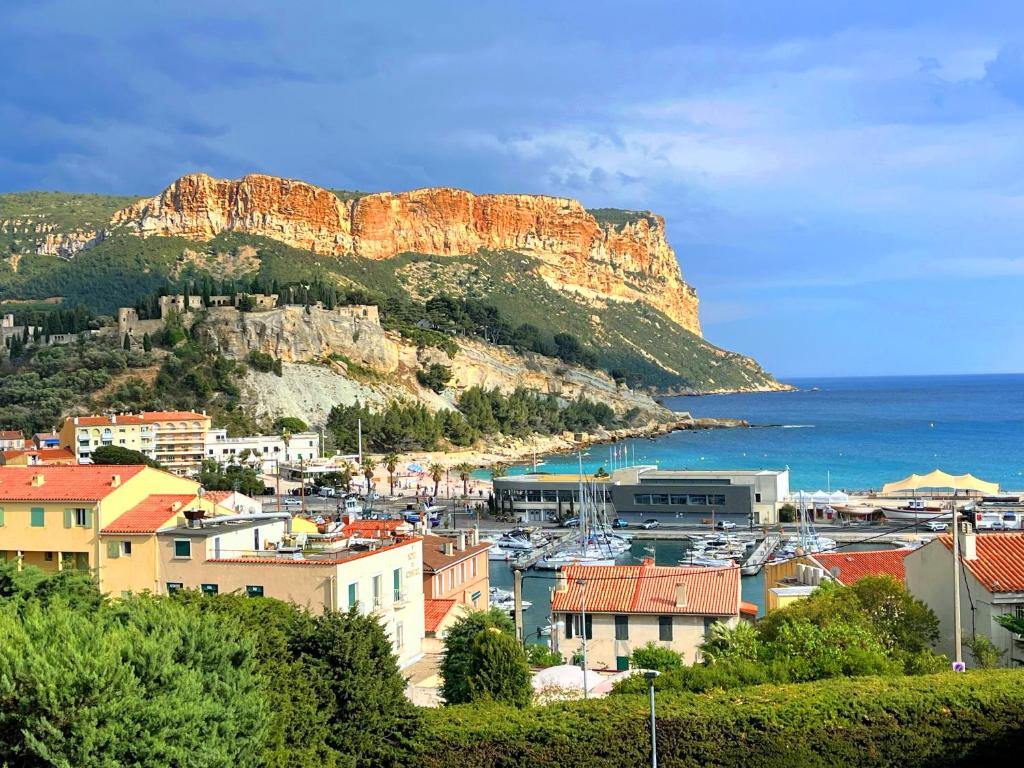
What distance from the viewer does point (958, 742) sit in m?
15.2

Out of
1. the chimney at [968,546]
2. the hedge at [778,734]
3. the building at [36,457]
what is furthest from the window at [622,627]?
the building at [36,457]

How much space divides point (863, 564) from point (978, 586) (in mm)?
7772

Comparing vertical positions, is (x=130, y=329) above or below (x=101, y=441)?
above

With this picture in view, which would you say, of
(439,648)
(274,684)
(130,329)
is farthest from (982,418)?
(274,684)

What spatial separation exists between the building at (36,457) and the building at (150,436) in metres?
2.33

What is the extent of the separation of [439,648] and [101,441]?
217ft

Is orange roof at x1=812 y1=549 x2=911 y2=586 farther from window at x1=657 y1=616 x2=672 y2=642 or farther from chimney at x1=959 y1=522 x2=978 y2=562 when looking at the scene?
chimney at x1=959 y1=522 x2=978 y2=562

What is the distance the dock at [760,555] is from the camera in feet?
164

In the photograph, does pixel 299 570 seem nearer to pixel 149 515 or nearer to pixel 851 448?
pixel 149 515

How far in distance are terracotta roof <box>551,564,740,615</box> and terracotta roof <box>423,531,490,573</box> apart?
171 inches

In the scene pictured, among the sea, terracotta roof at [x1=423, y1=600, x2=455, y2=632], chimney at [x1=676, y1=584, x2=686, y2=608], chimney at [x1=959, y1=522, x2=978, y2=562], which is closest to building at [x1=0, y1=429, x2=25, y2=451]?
the sea

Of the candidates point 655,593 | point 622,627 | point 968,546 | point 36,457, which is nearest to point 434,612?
point 622,627

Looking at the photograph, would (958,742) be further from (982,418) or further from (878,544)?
(982,418)

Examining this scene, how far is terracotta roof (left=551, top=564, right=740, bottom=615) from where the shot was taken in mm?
25234
